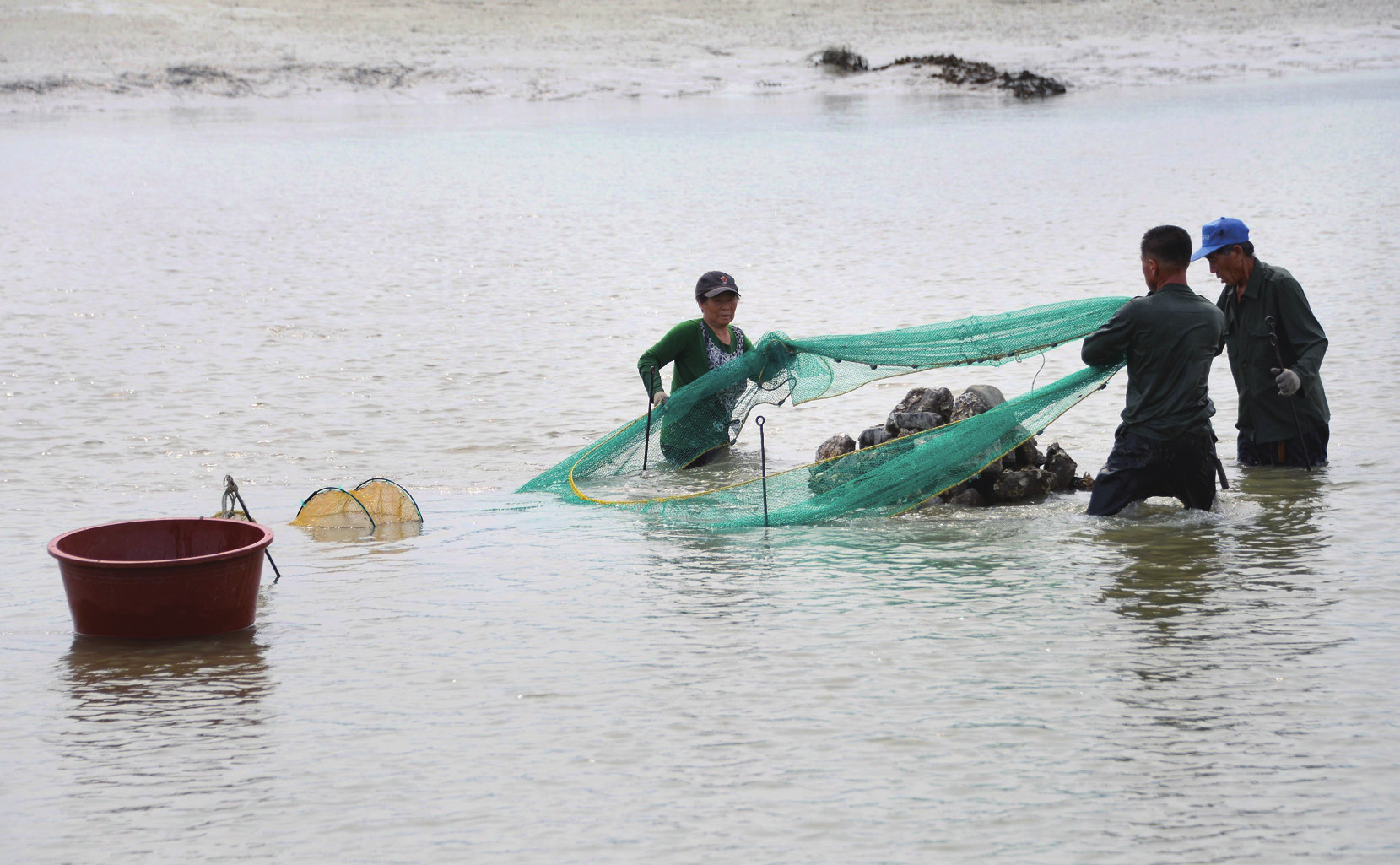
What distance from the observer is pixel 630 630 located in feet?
16.9

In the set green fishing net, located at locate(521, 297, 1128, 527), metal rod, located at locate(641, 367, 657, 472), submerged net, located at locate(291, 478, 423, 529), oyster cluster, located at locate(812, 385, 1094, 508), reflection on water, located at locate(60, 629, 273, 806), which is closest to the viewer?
reflection on water, located at locate(60, 629, 273, 806)

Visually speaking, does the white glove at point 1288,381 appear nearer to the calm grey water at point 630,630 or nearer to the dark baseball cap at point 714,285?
the calm grey water at point 630,630

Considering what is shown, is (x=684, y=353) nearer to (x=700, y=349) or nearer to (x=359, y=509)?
(x=700, y=349)

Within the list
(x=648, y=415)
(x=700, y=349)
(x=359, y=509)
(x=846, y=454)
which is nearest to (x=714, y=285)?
(x=700, y=349)

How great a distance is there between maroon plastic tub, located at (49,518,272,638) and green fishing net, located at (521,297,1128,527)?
7.20 ft

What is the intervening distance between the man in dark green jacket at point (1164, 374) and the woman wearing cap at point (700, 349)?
6.60ft

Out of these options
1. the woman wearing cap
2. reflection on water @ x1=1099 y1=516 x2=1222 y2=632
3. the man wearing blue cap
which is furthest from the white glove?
the woman wearing cap

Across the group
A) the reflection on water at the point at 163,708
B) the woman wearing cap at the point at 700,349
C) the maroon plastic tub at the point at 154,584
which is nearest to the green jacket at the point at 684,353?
the woman wearing cap at the point at 700,349

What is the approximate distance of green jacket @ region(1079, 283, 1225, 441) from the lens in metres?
5.66

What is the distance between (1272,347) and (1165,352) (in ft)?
3.29

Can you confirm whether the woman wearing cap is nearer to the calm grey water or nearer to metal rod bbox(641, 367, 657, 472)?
metal rod bbox(641, 367, 657, 472)

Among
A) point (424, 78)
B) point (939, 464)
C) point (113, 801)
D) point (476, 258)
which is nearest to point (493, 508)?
point (939, 464)

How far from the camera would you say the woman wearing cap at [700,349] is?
23.6ft

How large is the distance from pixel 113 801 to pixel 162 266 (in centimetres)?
1271
